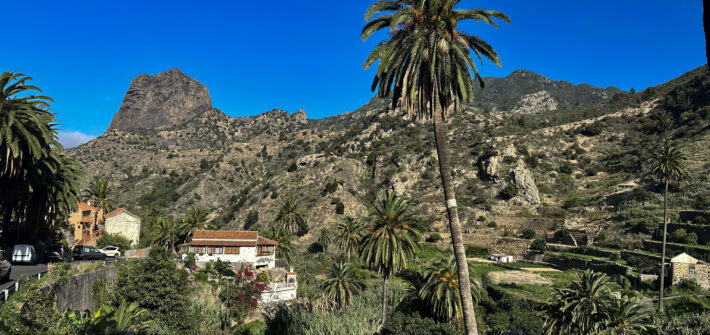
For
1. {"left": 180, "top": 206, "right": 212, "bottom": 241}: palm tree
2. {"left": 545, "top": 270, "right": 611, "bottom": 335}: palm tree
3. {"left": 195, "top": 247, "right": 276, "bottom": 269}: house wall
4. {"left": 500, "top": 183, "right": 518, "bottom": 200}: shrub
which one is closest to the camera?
{"left": 545, "top": 270, "right": 611, "bottom": 335}: palm tree

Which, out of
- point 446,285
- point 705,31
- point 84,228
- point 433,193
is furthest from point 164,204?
point 705,31

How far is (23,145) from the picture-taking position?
36062 millimetres

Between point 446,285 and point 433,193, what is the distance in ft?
232

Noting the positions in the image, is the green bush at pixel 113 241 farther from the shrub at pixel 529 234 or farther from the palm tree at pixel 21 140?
the shrub at pixel 529 234

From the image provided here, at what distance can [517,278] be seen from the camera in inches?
2388

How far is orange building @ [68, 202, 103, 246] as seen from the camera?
68.1 meters

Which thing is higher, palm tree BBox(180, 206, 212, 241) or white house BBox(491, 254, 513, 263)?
palm tree BBox(180, 206, 212, 241)

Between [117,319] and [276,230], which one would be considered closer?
[117,319]

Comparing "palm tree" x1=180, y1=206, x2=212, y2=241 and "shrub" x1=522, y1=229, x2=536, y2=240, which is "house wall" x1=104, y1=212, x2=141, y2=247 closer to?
"palm tree" x1=180, y1=206, x2=212, y2=241

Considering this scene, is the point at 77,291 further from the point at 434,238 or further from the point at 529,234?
the point at 529,234

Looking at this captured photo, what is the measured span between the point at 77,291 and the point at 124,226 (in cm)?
→ 5633

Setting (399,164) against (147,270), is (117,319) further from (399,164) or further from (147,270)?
(399,164)

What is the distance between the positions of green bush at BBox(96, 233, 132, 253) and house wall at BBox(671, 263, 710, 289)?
7620cm

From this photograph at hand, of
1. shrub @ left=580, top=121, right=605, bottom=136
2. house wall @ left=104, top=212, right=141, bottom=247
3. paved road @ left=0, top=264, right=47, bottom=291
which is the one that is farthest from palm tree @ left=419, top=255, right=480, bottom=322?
shrub @ left=580, top=121, right=605, bottom=136
